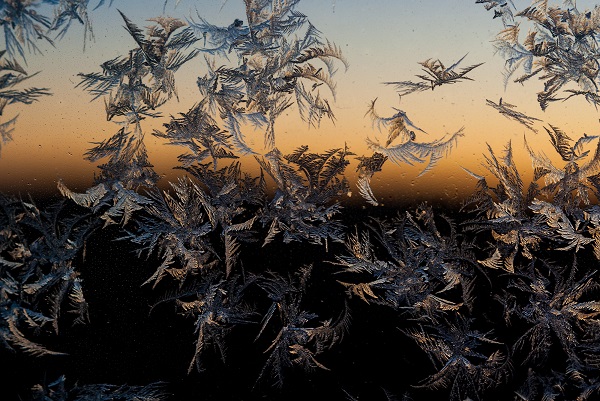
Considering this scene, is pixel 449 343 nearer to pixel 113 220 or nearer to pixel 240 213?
pixel 240 213

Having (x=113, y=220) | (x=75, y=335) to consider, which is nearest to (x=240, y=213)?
(x=113, y=220)

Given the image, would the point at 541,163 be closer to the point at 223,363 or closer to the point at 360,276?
the point at 360,276

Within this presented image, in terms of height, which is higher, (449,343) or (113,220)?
(113,220)

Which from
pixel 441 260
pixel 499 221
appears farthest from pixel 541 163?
pixel 441 260

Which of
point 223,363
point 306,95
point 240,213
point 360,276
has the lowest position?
point 223,363

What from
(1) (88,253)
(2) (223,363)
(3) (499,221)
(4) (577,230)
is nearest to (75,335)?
(1) (88,253)
